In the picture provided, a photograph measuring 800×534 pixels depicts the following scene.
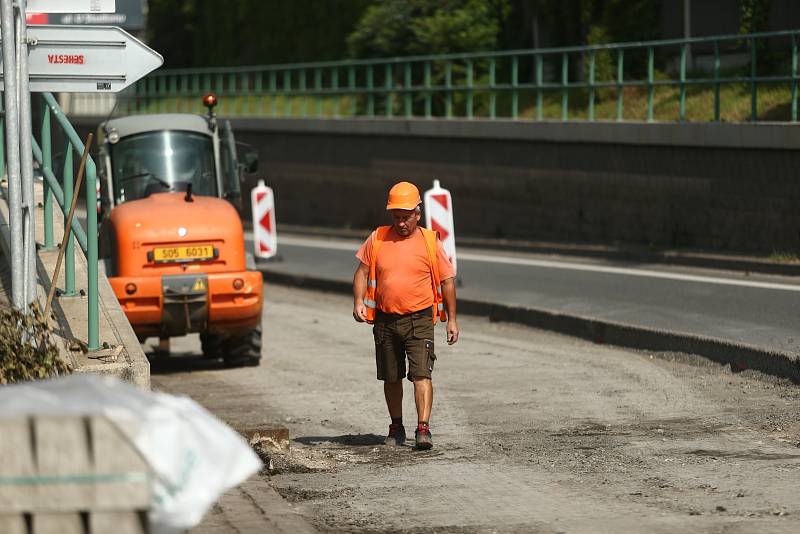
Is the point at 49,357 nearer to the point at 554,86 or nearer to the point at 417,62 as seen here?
the point at 554,86

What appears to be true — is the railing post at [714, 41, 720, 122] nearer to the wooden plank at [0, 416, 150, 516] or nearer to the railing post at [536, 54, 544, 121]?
the railing post at [536, 54, 544, 121]

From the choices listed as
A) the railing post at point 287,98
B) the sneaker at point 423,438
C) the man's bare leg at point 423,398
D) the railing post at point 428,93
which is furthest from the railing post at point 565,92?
the sneaker at point 423,438

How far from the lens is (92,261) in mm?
9969

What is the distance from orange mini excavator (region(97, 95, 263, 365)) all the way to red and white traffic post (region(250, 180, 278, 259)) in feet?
34.0

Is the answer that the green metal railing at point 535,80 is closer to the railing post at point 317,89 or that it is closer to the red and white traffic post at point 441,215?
the railing post at point 317,89

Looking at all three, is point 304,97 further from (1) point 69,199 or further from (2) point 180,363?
(1) point 69,199

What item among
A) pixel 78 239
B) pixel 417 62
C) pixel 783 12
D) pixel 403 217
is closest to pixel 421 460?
pixel 403 217

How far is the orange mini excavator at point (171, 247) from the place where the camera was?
14.0 m

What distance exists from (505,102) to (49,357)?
2227 centimetres

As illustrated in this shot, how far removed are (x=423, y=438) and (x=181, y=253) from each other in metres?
5.19

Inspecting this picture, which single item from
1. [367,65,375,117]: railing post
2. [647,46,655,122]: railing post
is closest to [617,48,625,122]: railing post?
[647,46,655,122]: railing post

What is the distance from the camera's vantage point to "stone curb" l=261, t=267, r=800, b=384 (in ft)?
40.6

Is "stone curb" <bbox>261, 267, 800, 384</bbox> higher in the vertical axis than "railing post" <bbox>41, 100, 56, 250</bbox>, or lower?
lower

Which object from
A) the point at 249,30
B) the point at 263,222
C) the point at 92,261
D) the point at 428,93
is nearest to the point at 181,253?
the point at 92,261
